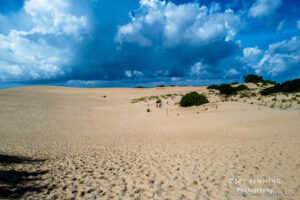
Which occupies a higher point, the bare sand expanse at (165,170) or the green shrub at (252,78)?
the green shrub at (252,78)

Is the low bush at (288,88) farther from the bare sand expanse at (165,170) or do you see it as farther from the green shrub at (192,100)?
the bare sand expanse at (165,170)

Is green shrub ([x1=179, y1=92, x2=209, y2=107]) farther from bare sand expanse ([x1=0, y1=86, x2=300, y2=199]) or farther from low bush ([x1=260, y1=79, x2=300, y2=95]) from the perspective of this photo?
low bush ([x1=260, y1=79, x2=300, y2=95])

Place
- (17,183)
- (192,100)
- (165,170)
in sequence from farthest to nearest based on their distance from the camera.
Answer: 1. (192,100)
2. (165,170)
3. (17,183)

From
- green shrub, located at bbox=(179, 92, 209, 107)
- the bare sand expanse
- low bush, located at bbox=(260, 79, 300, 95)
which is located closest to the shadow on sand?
the bare sand expanse

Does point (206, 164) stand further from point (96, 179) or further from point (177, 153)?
point (96, 179)

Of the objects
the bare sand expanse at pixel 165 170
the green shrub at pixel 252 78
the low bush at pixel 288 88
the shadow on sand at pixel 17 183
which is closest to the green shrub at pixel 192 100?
the bare sand expanse at pixel 165 170

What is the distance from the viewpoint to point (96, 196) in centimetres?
474

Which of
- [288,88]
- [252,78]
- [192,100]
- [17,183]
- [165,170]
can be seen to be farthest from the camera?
[252,78]

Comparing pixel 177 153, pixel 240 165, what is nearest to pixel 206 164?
pixel 240 165

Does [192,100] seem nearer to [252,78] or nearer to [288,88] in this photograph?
[288,88]

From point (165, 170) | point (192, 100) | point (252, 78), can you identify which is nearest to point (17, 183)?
point (165, 170)

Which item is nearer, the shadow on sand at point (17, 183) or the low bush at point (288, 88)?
the shadow on sand at point (17, 183)

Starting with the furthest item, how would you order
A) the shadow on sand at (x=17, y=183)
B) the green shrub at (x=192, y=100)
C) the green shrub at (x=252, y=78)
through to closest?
the green shrub at (x=252, y=78) < the green shrub at (x=192, y=100) < the shadow on sand at (x=17, y=183)

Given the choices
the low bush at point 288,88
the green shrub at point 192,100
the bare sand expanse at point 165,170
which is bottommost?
the bare sand expanse at point 165,170
